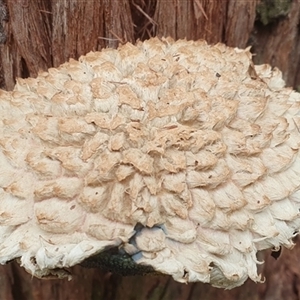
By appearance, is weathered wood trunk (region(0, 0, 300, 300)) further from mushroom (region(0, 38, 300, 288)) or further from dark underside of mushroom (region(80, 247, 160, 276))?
dark underside of mushroom (region(80, 247, 160, 276))

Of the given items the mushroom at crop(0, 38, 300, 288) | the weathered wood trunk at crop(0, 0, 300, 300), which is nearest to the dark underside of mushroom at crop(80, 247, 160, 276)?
the mushroom at crop(0, 38, 300, 288)

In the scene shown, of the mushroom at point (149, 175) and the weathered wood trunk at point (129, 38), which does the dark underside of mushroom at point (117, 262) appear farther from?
the weathered wood trunk at point (129, 38)

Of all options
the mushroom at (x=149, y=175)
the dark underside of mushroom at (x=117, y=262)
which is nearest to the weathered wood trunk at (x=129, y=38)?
the mushroom at (x=149, y=175)

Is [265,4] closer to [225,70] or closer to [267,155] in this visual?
[225,70]

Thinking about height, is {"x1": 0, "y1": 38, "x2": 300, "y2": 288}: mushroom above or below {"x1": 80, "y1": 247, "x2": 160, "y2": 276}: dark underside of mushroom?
above

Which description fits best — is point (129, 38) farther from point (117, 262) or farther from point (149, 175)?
point (117, 262)

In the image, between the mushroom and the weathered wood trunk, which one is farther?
the weathered wood trunk
